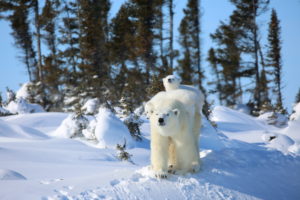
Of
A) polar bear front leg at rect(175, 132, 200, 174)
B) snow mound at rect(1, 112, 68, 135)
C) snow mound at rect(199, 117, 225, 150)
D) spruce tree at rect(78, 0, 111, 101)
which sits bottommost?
snow mound at rect(199, 117, 225, 150)

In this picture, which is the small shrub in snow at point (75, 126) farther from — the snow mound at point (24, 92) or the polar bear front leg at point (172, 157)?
the snow mound at point (24, 92)

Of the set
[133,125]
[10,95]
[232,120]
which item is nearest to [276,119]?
[232,120]

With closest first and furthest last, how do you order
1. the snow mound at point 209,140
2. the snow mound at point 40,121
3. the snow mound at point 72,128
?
the snow mound at point 209,140
the snow mound at point 72,128
the snow mound at point 40,121

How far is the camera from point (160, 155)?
326 cm

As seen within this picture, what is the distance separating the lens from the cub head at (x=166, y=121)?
311 cm

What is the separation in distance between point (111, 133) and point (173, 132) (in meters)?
5.07

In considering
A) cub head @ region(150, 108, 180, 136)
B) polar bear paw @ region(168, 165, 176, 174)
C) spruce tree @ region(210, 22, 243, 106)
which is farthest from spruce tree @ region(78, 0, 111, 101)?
cub head @ region(150, 108, 180, 136)

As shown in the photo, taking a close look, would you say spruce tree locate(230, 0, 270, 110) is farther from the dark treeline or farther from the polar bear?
the polar bear

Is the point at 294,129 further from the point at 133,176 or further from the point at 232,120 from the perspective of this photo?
the point at 133,176

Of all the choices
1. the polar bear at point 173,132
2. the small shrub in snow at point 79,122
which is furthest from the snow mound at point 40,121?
the polar bear at point 173,132

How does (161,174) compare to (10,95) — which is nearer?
(161,174)

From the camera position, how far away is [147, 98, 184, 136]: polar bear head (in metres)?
3.12

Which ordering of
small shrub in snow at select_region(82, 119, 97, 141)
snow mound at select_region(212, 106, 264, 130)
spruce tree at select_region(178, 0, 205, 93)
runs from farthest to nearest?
spruce tree at select_region(178, 0, 205, 93) < snow mound at select_region(212, 106, 264, 130) < small shrub in snow at select_region(82, 119, 97, 141)

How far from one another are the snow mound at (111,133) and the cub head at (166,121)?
4.91m
